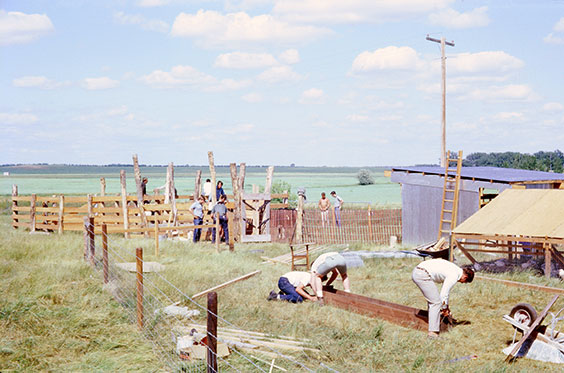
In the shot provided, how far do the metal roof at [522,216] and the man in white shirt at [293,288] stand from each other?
5.31 meters

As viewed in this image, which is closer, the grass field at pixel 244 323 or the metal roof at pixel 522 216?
the grass field at pixel 244 323

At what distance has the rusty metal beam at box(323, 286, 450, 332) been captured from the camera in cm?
1002

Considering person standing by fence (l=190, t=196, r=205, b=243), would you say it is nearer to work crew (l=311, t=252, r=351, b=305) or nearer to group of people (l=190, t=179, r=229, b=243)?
group of people (l=190, t=179, r=229, b=243)

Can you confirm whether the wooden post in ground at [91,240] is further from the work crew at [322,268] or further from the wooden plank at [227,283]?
the work crew at [322,268]

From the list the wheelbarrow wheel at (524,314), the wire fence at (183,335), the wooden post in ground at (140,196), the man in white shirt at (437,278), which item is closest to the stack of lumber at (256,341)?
the wire fence at (183,335)

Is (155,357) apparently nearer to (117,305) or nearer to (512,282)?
(117,305)

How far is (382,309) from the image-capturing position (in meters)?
10.6

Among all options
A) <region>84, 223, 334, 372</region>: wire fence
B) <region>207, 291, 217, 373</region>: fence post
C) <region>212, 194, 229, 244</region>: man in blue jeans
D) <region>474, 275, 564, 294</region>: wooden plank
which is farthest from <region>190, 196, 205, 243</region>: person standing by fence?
<region>207, 291, 217, 373</region>: fence post

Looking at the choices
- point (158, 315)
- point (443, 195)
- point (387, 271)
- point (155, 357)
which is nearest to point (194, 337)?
point (155, 357)

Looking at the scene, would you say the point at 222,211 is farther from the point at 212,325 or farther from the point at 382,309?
the point at 212,325

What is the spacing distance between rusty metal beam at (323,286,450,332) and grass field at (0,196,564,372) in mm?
174

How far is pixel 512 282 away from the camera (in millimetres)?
13508

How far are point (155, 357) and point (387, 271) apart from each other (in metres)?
9.06

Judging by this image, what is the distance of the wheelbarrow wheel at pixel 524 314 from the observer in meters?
9.20
